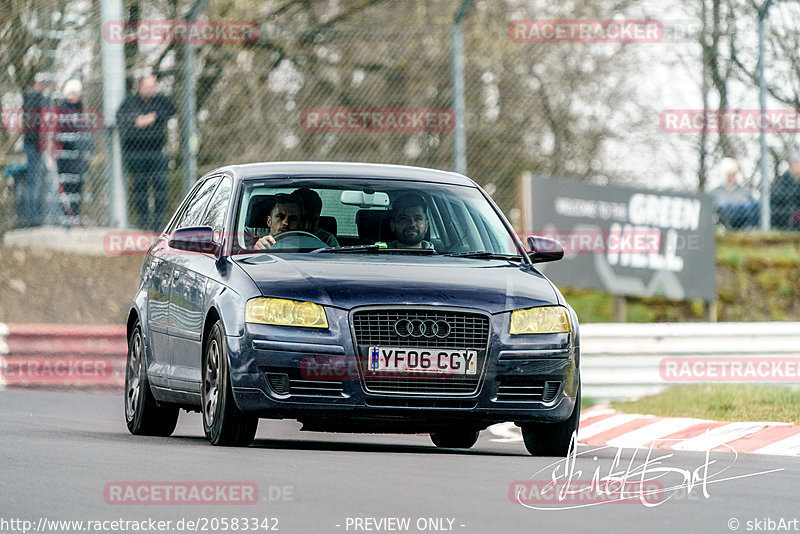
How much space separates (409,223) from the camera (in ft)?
31.6

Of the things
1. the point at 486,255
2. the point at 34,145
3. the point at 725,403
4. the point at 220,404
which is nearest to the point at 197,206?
the point at 486,255

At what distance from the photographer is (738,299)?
2045 centimetres

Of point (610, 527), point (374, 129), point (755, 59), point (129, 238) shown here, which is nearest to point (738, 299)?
point (755, 59)

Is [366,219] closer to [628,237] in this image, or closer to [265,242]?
[265,242]

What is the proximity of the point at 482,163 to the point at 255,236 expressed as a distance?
9838 mm

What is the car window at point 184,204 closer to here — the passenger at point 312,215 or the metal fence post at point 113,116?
the passenger at point 312,215

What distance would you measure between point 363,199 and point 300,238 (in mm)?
541

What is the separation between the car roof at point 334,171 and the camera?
383 inches

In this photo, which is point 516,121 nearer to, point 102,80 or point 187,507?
point 102,80

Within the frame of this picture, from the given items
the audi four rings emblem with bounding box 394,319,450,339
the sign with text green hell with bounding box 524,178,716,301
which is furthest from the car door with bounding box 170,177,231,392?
the sign with text green hell with bounding box 524,178,716,301

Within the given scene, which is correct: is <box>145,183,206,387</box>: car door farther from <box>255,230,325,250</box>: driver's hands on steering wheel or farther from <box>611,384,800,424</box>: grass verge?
<box>611,384,800,424</box>: grass verge

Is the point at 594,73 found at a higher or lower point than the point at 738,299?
higher

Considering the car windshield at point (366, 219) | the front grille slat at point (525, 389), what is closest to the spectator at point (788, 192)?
the car windshield at point (366, 219)

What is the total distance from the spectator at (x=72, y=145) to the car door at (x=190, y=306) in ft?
30.0
